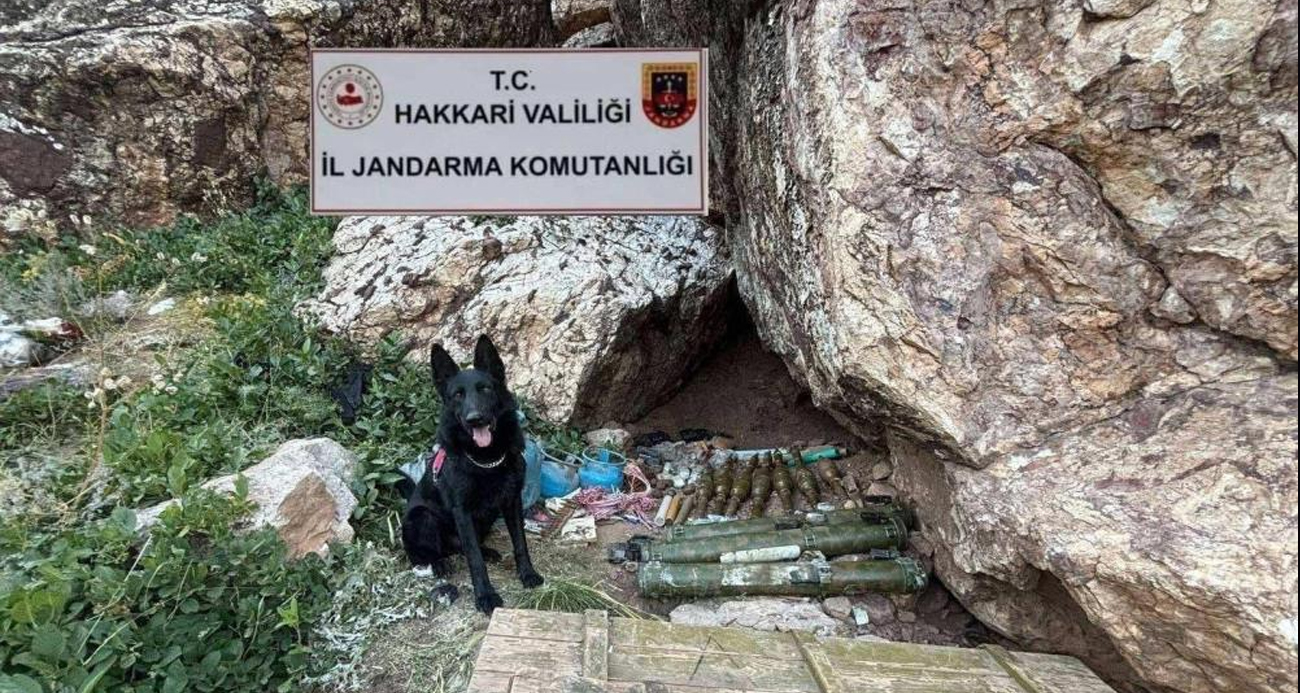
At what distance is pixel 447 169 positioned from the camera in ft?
8.92

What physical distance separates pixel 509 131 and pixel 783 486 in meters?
3.44

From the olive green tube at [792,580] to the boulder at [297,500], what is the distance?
184cm

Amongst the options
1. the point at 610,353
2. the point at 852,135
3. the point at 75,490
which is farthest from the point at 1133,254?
the point at 75,490

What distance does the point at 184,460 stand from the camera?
4121 mm

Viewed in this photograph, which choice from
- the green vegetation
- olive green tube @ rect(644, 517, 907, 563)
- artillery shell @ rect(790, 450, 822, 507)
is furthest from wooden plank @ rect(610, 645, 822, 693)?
artillery shell @ rect(790, 450, 822, 507)

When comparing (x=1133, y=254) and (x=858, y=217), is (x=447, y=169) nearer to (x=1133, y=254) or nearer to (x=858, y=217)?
(x=858, y=217)

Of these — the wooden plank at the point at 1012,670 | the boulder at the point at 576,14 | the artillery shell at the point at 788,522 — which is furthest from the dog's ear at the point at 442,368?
the boulder at the point at 576,14

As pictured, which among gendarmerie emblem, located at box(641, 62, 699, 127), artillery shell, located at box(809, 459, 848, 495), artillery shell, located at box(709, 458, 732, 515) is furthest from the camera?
artillery shell, located at box(809, 459, 848, 495)

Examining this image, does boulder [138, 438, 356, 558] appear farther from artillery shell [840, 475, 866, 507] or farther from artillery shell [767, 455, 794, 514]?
artillery shell [840, 475, 866, 507]

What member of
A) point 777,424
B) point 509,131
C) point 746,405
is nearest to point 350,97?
point 509,131

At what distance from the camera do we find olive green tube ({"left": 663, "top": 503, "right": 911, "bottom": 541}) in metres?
4.47

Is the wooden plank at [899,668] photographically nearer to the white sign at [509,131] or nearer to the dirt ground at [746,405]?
the white sign at [509,131]

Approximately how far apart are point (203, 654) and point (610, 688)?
2.00m

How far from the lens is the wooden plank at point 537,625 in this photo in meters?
3.11
